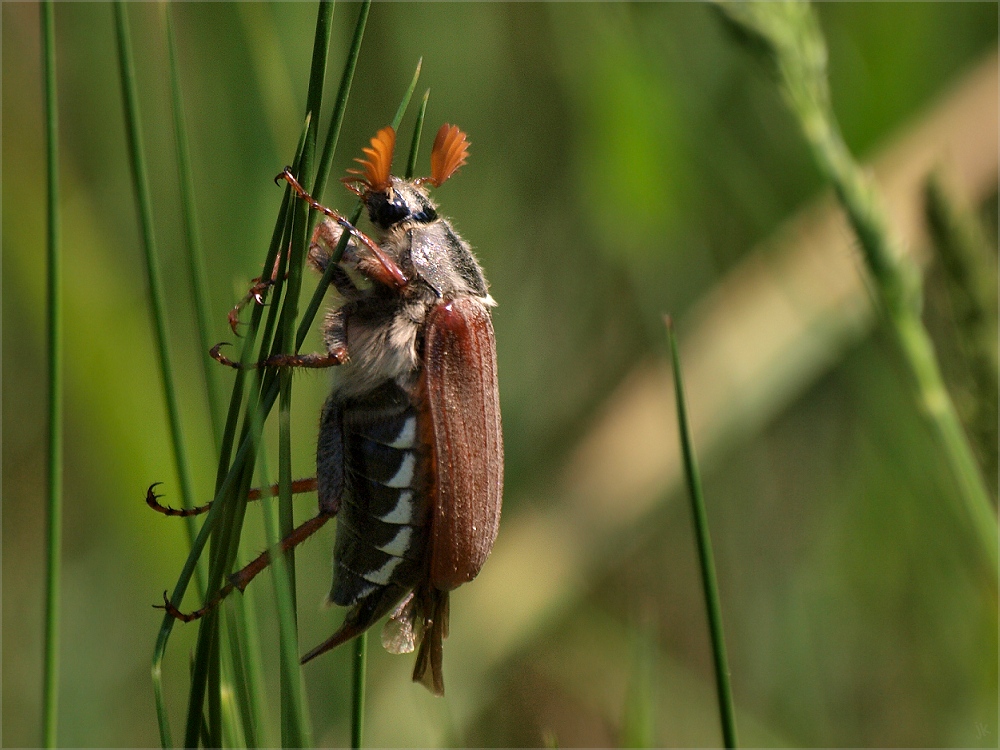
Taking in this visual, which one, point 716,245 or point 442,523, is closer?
point 442,523

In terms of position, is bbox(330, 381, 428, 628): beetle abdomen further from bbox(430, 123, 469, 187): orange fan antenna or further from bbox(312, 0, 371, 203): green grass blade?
bbox(312, 0, 371, 203): green grass blade

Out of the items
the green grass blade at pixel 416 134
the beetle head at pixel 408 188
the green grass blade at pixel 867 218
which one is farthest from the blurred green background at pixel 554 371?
the green grass blade at pixel 416 134

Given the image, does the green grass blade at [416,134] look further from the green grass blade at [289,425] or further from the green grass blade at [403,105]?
the green grass blade at [289,425]

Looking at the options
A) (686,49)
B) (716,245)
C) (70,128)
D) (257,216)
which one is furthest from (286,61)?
(716,245)

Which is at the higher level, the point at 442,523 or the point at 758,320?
the point at 758,320

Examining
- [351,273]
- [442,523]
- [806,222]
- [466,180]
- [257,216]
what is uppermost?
[466,180]

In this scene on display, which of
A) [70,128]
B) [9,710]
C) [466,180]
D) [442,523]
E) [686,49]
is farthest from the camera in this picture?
[686,49]

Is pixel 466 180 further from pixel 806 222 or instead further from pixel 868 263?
pixel 868 263

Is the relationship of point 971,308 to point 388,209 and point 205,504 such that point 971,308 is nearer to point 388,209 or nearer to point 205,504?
point 388,209

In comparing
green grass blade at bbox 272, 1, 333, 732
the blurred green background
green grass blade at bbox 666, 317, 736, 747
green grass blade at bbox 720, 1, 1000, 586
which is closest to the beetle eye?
the blurred green background
